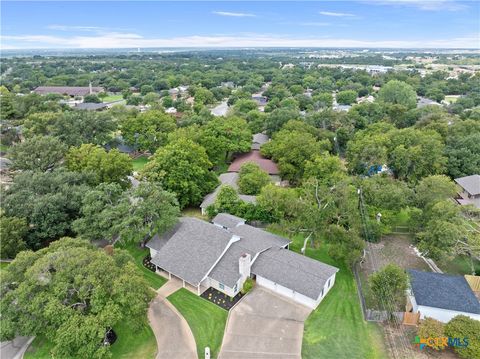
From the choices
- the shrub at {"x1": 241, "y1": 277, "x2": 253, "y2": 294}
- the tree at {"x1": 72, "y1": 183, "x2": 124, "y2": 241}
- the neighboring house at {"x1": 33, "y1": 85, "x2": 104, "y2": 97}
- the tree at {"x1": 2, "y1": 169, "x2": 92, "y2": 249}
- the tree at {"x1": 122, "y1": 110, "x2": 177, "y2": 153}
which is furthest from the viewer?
the neighboring house at {"x1": 33, "y1": 85, "x2": 104, "y2": 97}

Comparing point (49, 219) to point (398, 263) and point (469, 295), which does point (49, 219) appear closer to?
point (398, 263)

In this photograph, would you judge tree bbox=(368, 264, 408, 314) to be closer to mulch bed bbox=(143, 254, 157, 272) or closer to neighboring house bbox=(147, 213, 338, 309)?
neighboring house bbox=(147, 213, 338, 309)

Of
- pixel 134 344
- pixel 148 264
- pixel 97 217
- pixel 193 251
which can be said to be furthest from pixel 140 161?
pixel 134 344

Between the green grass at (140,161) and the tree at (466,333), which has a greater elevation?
the tree at (466,333)

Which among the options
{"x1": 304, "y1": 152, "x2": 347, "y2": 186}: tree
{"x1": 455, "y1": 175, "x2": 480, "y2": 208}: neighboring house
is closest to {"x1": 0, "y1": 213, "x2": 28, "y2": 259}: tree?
{"x1": 304, "y1": 152, "x2": 347, "y2": 186}: tree

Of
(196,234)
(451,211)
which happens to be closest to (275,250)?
(196,234)

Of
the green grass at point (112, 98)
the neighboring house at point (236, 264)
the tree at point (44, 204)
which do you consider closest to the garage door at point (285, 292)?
the neighboring house at point (236, 264)

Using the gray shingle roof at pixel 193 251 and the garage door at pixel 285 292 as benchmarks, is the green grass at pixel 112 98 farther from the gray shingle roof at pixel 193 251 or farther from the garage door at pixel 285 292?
the garage door at pixel 285 292
